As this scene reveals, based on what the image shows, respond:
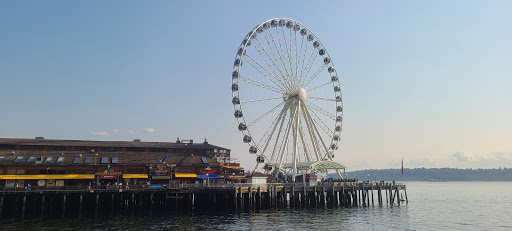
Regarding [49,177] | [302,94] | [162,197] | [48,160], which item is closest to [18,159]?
[48,160]

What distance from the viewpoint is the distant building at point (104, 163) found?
65250 millimetres

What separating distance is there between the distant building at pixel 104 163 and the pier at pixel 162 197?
4076mm

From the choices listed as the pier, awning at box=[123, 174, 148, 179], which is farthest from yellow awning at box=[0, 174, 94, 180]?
awning at box=[123, 174, 148, 179]

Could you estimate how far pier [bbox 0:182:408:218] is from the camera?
57.0 metres

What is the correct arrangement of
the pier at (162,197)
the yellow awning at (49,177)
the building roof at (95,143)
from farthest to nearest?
the building roof at (95,143)
the yellow awning at (49,177)
the pier at (162,197)

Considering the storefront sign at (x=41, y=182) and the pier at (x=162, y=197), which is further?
the storefront sign at (x=41, y=182)

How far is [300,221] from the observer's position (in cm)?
4994

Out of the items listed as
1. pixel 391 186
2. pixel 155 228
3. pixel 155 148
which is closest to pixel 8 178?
pixel 155 148

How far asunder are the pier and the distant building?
408 cm

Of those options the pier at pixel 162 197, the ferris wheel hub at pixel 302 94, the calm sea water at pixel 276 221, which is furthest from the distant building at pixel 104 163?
the ferris wheel hub at pixel 302 94

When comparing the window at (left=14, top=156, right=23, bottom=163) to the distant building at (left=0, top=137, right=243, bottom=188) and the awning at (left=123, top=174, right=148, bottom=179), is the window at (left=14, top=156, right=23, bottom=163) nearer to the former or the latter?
the distant building at (left=0, top=137, right=243, bottom=188)

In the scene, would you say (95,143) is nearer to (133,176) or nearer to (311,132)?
(133,176)

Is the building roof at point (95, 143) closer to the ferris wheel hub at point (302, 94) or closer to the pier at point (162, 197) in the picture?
the pier at point (162, 197)

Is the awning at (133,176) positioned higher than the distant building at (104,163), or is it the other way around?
the distant building at (104,163)
